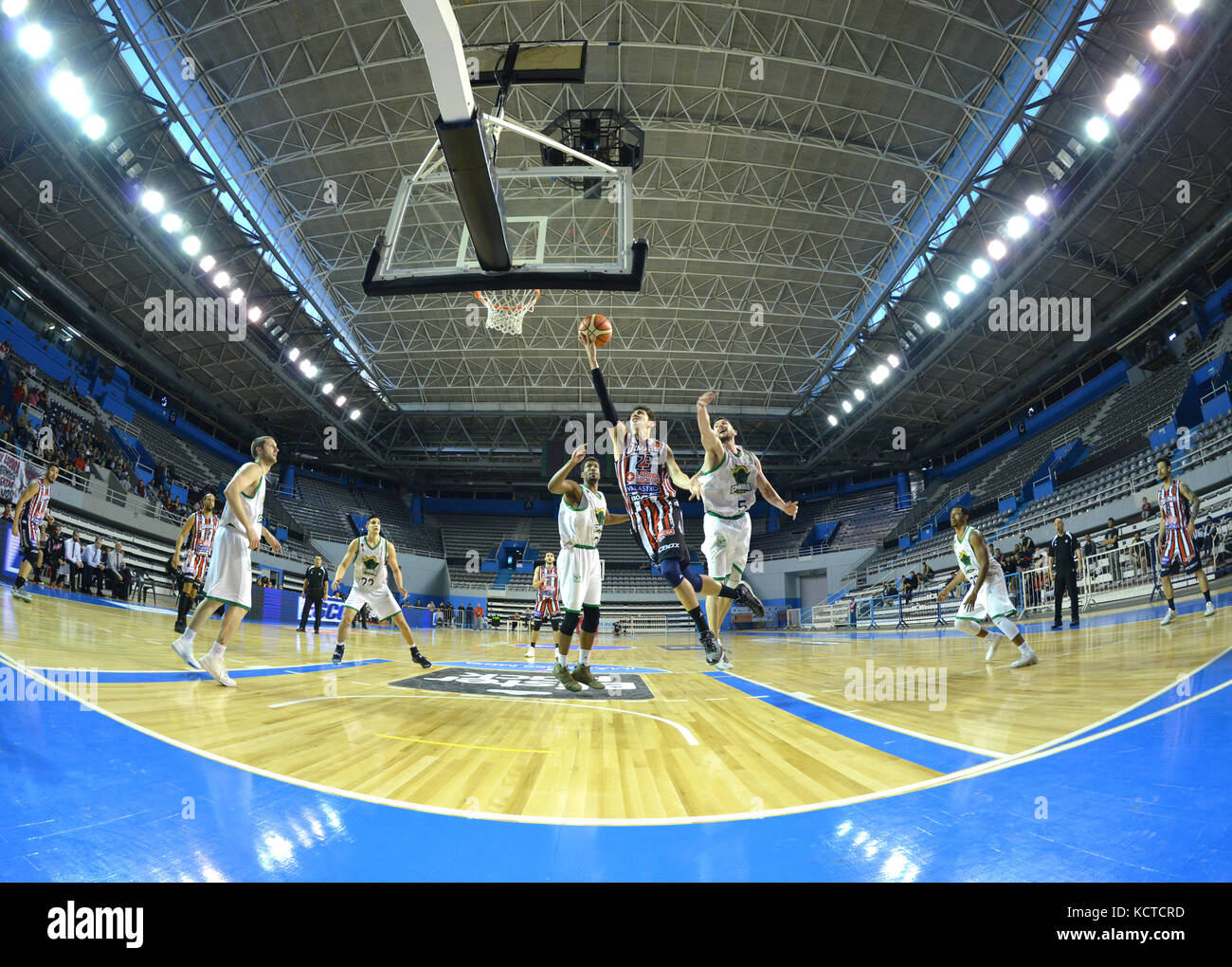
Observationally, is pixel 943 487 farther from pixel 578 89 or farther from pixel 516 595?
pixel 578 89

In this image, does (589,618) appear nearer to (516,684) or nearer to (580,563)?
(580,563)

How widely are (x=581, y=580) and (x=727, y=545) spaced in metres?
1.65

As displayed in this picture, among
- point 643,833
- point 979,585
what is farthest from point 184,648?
point 979,585

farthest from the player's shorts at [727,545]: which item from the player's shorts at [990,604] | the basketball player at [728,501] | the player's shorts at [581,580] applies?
the player's shorts at [990,604]

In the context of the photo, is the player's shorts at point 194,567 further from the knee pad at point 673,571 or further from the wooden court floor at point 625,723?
the knee pad at point 673,571

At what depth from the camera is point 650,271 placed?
2177 cm

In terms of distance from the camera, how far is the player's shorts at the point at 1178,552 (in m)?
8.13

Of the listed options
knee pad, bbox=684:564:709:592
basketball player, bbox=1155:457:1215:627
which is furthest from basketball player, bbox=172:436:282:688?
basketball player, bbox=1155:457:1215:627

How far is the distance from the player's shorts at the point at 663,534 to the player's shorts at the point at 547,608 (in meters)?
6.72

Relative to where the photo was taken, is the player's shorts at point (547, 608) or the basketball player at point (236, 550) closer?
the basketball player at point (236, 550)

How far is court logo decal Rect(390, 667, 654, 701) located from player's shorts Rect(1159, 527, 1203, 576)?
7595mm

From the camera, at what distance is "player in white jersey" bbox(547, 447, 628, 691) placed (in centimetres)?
499

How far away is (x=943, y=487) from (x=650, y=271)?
70.4 ft
